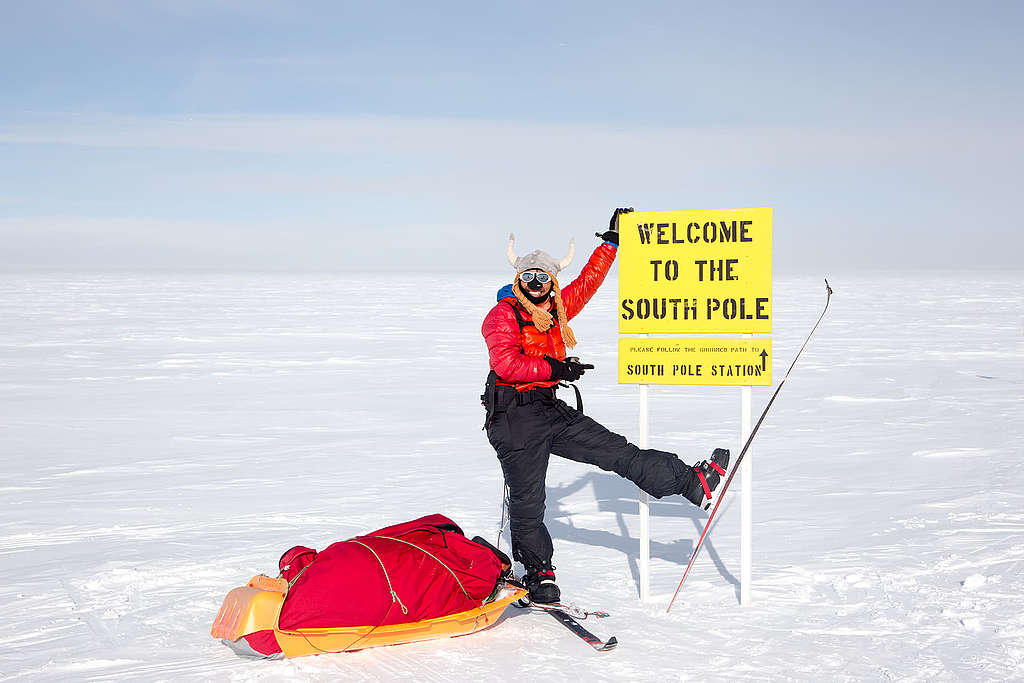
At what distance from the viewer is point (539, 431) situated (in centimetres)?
435

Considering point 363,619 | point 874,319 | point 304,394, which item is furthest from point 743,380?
point 874,319

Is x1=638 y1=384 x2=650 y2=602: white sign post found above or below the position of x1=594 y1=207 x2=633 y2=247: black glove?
below

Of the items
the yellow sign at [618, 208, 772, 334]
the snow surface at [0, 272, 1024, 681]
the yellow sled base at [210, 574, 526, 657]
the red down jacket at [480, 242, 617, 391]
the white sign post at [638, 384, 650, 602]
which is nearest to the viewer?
the yellow sled base at [210, 574, 526, 657]

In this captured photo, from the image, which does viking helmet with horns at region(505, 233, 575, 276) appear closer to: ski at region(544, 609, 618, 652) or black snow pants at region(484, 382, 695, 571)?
black snow pants at region(484, 382, 695, 571)

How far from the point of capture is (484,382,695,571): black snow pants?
4316 mm

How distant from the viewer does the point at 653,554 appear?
17.4 feet

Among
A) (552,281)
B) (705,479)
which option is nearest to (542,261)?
(552,281)

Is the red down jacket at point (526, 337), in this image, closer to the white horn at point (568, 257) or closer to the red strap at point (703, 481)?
the white horn at point (568, 257)

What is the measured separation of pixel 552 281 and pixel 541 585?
1537 millimetres

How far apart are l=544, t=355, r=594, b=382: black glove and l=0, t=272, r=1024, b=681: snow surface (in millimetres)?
1208

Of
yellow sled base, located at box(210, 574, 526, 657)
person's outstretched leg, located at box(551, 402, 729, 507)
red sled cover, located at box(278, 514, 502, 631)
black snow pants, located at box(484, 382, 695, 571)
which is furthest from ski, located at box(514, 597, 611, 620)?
person's outstretched leg, located at box(551, 402, 729, 507)

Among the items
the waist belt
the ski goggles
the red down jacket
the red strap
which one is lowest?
the red strap

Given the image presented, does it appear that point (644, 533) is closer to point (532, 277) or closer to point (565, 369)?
point (565, 369)

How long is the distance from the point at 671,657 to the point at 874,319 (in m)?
24.7
